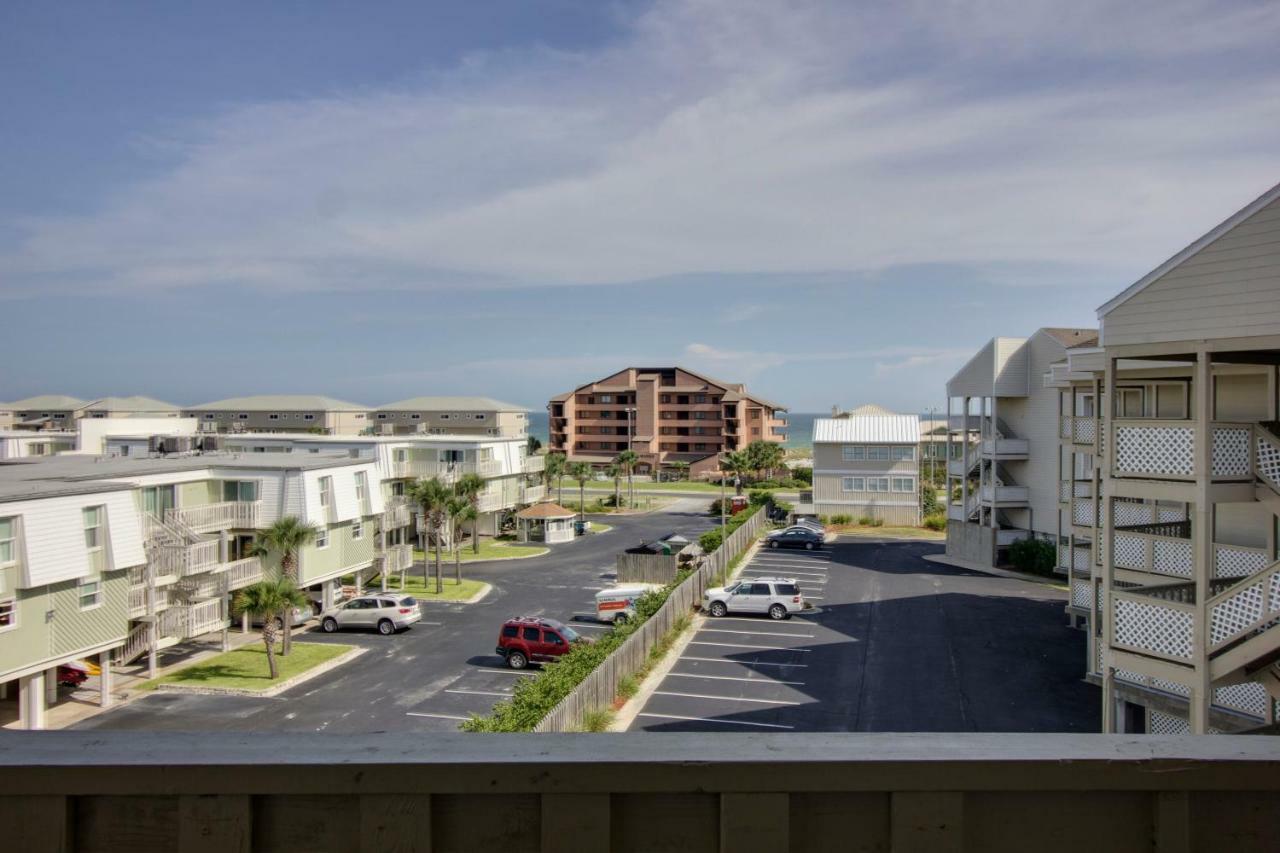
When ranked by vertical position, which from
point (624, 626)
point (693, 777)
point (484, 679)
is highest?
point (693, 777)

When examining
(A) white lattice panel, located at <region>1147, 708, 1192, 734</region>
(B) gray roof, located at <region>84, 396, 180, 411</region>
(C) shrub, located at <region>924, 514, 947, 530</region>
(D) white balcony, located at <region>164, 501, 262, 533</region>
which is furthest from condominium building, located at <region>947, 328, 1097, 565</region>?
(B) gray roof, located at <region>84, 396, 180, 411</region>

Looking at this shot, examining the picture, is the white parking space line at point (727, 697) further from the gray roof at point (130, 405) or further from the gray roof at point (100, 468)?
the gray roof at point (130, 405)

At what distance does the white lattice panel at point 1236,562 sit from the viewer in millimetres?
15016

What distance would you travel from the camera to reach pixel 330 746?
2.23m

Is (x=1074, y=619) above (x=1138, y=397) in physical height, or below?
below

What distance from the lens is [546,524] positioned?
165 feet

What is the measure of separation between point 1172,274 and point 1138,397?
397 inches

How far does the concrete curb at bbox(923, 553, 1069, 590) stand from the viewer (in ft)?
120

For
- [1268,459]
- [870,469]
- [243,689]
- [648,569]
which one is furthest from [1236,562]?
[870,469]

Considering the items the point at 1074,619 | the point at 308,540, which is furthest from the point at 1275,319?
the point at 308,540

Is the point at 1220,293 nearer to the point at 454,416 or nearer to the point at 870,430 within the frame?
the point at 870,430

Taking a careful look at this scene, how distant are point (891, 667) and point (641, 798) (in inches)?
928

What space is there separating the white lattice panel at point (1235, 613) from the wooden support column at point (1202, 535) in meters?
0.11

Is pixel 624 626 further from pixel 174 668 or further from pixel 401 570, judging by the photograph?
pixel 401 570
